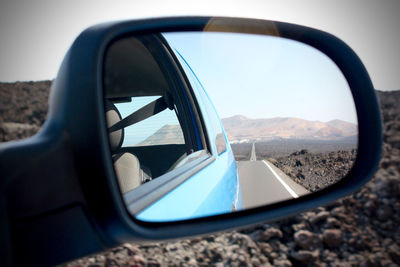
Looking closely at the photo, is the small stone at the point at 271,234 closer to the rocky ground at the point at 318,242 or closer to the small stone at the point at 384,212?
the rocky ground at the point at 318,242

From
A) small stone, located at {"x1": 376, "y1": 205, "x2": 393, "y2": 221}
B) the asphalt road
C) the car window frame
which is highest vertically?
the car window frame

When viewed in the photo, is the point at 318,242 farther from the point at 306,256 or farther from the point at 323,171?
the point at 323,171

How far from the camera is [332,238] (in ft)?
11.0

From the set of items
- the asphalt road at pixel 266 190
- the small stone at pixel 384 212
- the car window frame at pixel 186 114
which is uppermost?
the car window frame at pixel 186 114

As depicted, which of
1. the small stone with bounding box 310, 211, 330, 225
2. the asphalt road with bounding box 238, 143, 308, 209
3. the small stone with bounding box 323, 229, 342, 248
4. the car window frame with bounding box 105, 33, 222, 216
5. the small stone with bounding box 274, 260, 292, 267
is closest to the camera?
the car window frame with bounding box 105, 33, 222, 216

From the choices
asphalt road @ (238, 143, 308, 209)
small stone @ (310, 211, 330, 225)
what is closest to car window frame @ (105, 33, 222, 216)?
asphalt road @ (238, 143, 308, 209)

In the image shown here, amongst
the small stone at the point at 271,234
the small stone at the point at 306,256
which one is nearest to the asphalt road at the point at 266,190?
the small stone at the point at 271,234

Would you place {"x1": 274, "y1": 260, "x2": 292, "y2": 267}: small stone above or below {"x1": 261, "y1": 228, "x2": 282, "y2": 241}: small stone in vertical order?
below

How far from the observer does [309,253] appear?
10.2 ft

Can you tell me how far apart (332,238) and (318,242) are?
6.3 inches

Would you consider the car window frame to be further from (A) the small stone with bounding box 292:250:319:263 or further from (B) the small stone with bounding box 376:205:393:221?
(B) the small stone with bounding box 376:205:393:221

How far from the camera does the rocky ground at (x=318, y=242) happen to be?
9.80ft

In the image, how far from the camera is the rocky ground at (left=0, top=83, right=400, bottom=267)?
2.99m

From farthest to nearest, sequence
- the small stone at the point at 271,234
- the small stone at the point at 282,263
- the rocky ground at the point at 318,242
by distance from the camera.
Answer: the small stone at the point at 271,234 → the small stone at the point at 282,263 → the rocky ground at the point at 318,242
